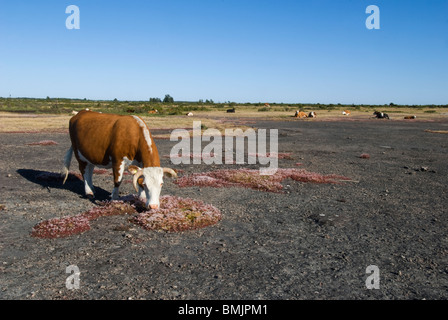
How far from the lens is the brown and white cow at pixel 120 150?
32.3 ft

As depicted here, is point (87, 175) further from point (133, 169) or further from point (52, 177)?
point (52, 177)

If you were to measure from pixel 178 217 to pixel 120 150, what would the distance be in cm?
313

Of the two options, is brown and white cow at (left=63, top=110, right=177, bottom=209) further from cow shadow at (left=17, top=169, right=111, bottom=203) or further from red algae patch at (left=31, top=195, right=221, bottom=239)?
cow shadow at (left=17, top=169, right=111, bottom=203)

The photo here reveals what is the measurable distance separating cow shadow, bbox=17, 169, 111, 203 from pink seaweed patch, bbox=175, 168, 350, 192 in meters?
3.58

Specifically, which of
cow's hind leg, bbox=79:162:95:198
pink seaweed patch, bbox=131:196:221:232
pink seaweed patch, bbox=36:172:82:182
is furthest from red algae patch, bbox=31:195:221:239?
pink seaweed patch, bbox=36:172:82:182

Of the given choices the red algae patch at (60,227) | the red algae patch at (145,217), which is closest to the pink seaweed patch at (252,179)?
the red algae patch at (145,217)

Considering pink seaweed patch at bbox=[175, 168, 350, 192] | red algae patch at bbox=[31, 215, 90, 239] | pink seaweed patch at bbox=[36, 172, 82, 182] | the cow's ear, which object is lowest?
red algae patch at bbox=[31, 215, 90, 239]

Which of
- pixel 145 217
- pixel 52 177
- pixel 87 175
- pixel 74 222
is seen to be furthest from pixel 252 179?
pixel 52 177

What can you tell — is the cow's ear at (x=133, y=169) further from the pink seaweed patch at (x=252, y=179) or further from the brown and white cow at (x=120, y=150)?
the pink seaweed patch at (x=252, y=179)

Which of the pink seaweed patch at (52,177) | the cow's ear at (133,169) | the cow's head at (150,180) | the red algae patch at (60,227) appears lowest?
the red algae patch at (60,227)

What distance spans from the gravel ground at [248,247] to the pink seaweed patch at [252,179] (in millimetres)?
628

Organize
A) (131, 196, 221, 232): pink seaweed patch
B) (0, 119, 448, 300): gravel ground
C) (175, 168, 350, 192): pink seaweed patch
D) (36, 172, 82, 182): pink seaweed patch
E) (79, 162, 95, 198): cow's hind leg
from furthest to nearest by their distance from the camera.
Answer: (36, 172, 82, 182): pink seaweed patch < (175, 168, 350, 192): pink seaweed patch < (79, 162, 95, 198): cow's hind leg < (131, 196, 221, 232): pink seaweed patch < (0, 119, 448, 300): gravel ground

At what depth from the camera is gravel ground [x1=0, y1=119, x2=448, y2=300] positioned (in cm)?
659
